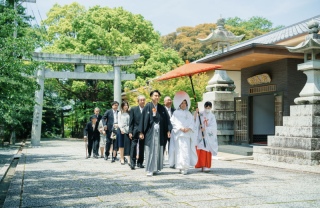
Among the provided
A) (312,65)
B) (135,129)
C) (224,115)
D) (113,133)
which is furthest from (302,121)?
(113,133)

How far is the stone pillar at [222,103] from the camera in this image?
14.7 m

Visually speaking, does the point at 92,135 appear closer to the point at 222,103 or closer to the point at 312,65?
the point at 222,103

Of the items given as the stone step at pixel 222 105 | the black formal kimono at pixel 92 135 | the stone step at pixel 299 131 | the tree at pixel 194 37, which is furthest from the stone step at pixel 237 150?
the tree at pixel 194 37

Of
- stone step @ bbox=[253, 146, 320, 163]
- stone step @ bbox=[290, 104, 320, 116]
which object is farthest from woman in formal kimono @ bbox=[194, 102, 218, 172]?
stone step @ bbox=[290, 104, 320, 116]

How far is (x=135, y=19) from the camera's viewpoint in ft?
101

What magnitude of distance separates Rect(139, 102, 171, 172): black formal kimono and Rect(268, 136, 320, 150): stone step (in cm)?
394

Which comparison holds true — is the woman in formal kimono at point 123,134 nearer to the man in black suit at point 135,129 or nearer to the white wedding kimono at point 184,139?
the man in black suit at point 135,129

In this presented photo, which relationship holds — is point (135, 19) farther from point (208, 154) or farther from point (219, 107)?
point (208, 154)

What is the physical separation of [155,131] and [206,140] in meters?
1.39

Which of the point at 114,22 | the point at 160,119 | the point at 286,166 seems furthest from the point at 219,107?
the point at 114,22

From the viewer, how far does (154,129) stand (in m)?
8.12

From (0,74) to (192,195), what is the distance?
7355 mm

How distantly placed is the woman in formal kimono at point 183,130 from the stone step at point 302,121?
3.51m

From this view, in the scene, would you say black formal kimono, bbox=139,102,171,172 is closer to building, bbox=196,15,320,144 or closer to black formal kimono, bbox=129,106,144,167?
black formal kimono, bbox=129,106,144,167
